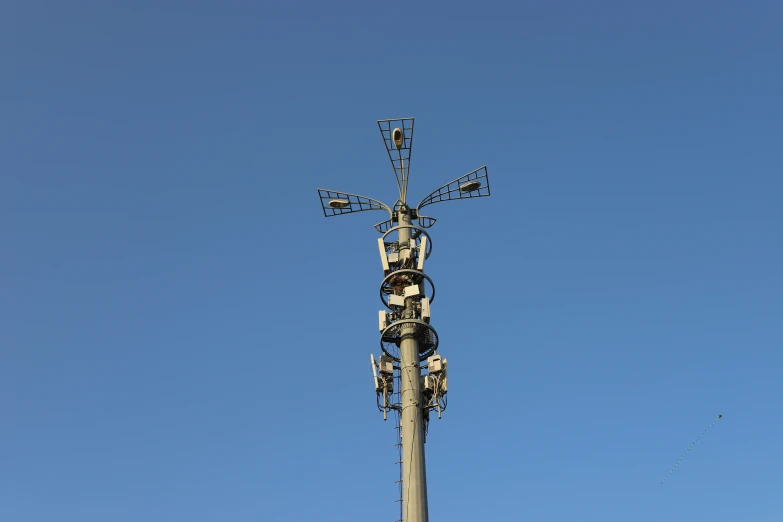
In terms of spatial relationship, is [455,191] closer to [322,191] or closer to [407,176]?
[407,176]

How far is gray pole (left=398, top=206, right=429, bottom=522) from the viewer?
45.2 metres

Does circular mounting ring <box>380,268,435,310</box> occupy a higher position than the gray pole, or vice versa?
circular mounting ring <box>380,268,435,310</box>

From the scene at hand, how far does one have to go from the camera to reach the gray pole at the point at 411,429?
45188 mm

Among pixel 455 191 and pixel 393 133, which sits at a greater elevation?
pixel 393 133

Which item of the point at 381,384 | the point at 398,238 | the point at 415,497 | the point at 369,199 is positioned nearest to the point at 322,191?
the point at 369,199

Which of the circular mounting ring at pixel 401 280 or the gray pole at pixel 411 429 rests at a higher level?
the circular mounting ring at pixel 401 280

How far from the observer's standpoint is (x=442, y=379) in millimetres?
50406

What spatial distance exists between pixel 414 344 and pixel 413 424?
5.03 m

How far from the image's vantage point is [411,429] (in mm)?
47969

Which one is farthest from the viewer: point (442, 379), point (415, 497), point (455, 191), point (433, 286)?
point (455, 191)

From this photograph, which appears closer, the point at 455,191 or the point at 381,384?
the point at 381,384

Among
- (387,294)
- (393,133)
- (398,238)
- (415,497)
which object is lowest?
(415,497)

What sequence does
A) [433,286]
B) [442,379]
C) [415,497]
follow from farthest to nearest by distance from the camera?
[433,286] → [442,379] → [415,497]

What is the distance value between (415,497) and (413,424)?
4.26m
